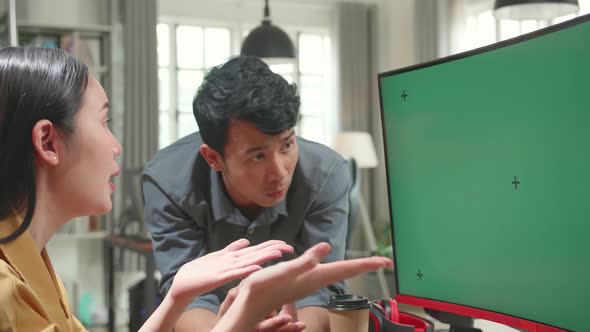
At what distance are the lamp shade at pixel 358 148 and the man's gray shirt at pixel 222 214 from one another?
443cm

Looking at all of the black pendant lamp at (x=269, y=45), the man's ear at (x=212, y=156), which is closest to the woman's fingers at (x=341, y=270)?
the man's ear at (x=212, y=156)

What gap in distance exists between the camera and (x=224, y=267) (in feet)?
3.17

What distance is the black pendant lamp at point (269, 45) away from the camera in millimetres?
4234

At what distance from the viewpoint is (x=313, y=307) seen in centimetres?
129

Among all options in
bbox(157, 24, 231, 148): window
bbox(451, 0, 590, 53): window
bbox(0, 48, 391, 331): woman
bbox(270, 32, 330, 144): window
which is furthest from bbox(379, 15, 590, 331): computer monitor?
bbox(270, 32, 330, 144): window

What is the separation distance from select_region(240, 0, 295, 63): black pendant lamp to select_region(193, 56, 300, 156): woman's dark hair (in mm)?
2874

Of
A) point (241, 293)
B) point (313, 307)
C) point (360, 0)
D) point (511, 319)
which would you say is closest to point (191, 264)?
point (241, 293)

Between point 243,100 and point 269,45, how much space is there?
2.99 metres

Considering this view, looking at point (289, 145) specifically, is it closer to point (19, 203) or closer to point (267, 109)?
point (267, 109)

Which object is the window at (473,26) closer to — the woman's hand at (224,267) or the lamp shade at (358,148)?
the lamp shade at (358,148)

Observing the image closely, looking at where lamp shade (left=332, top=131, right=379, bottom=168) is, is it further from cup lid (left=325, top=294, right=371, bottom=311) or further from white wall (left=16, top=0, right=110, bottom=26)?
cup lid (left=325, top=294, right=371, bottom=311)

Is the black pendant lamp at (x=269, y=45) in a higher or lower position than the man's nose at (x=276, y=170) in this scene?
higher

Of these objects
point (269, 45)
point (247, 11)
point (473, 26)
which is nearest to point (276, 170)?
point (269, 45)

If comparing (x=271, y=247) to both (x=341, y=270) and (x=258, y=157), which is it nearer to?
(x=341, y=270)
